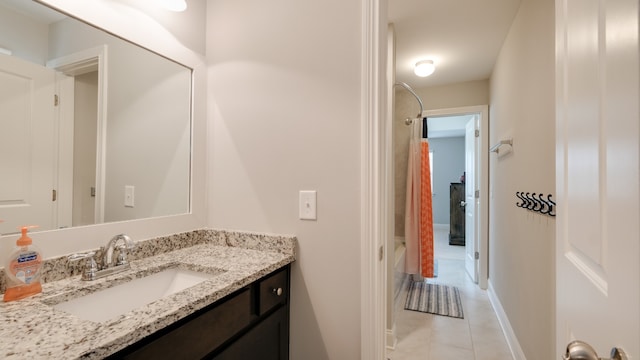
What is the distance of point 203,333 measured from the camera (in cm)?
80

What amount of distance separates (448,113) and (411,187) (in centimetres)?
111

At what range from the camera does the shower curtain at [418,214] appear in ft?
10.7

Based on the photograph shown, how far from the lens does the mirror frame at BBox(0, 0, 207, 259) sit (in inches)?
37.3

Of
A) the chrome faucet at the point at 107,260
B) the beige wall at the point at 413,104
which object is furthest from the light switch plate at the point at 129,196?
the beige wall at the point at 413,104

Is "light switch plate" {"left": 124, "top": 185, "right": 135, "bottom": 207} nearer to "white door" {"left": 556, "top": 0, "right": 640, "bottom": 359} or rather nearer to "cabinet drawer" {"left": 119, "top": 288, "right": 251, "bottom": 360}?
"cabinet drawer" {"left": 119, "top": 288, "right": 251, "bottom": 360}

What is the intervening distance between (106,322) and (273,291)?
1.87 ft

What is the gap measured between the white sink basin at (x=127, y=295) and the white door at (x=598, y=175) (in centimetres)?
112

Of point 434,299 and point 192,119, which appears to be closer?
point 192,119

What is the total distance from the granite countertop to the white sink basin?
0.02 meters

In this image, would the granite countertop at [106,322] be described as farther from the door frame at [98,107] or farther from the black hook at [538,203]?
the black hook at [538,203]

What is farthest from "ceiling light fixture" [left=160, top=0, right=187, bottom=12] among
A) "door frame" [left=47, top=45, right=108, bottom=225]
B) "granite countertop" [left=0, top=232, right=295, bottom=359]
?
"granite countertop" [left=0, top=232, right=295, bottom=359]

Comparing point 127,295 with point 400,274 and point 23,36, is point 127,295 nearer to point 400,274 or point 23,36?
point 23,36

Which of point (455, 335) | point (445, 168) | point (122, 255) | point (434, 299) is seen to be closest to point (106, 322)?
point (122, 255)

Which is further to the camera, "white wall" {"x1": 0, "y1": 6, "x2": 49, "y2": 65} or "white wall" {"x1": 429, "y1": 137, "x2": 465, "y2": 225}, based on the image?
"white wall" {"x1": 429, "y1": 137, "x2": 465, "y2": 225}
